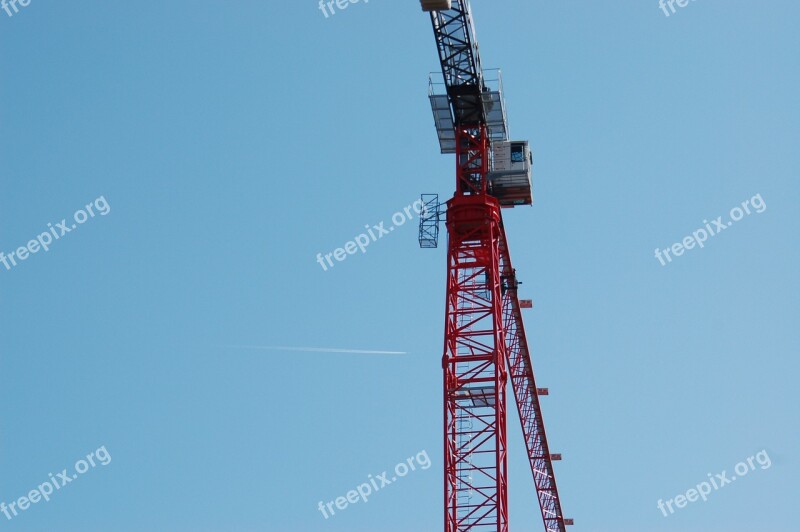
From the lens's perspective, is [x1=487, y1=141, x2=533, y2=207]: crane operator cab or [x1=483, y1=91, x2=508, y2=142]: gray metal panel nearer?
[x1=483, y1=91, x2=508, y2=142]: gray metal panel

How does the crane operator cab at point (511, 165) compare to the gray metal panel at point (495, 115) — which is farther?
the crane operator cab at point (511, 165)

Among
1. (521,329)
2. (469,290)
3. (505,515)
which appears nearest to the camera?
(505,515)

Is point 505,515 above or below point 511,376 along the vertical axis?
below

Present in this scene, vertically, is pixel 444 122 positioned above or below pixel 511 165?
above

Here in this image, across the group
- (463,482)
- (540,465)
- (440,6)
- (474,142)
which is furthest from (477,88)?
(540,465)

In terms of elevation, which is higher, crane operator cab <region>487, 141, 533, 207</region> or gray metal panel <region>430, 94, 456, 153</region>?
gray metal panel <region>430, 94, 456, 153</region>

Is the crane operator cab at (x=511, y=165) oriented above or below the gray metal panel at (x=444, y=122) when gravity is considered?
below

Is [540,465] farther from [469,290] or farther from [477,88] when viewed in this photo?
[477,88]

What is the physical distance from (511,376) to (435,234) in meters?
17.7

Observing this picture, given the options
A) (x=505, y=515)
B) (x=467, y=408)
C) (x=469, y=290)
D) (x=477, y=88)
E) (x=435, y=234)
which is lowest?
(x=505, y=515)

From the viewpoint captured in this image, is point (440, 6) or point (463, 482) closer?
point (440, 6)

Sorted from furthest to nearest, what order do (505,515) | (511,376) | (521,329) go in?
(511,376), (521,329), (505,515)

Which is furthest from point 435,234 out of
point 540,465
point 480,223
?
point 540,465

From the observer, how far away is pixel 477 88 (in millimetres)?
46375
